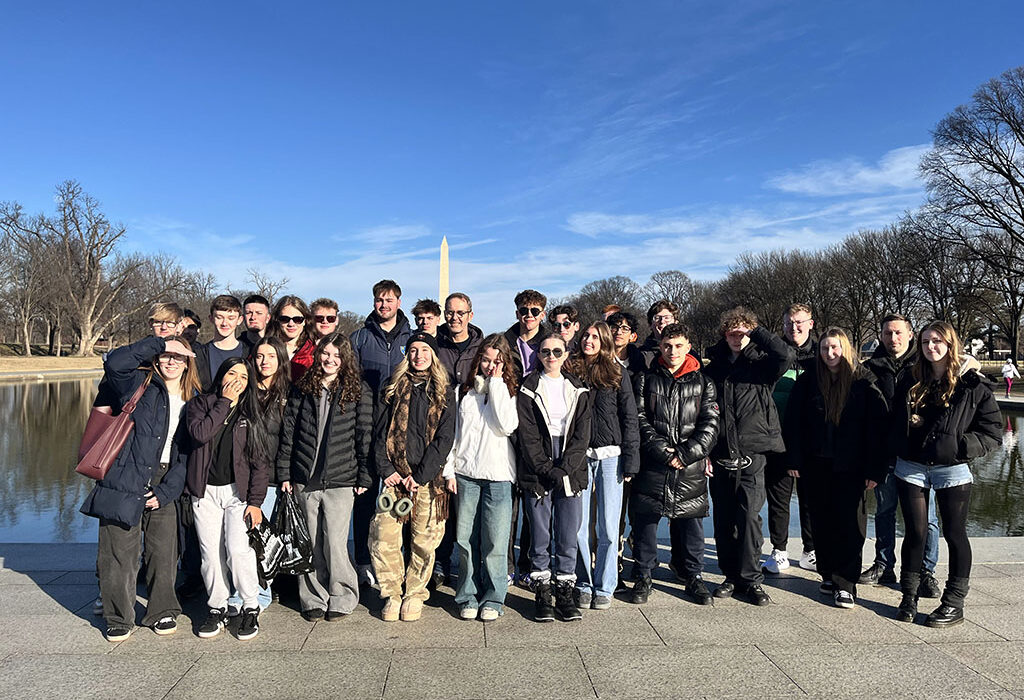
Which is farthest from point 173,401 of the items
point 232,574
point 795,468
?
point 795,468

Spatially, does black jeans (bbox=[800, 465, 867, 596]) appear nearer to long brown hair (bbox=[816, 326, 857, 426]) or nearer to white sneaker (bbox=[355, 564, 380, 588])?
long brown hair (bbox=[816, 326, 857, 426])

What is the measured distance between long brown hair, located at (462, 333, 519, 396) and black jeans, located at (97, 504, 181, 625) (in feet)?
7.07

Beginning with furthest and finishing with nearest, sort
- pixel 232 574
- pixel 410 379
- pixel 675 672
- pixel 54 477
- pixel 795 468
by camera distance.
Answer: pixel 54 477 < pixel 795 468 < pixel 410 379 < pixel 232 574 < pixel 675 672

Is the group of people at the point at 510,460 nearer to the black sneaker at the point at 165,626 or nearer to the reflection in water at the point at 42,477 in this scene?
the black sneaker at the point at 165,626

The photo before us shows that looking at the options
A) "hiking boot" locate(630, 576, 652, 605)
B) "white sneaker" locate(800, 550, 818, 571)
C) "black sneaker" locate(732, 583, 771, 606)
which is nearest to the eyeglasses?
"hiking boot" locate(630, 576, 652, 605)

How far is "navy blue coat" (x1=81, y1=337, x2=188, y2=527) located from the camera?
4.07 metres

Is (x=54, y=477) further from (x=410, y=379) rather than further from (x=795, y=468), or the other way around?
(x=795, y=468)

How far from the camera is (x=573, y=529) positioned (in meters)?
4.70

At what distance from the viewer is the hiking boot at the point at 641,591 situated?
4784 millimetres

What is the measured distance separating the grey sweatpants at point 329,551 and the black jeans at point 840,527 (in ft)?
11.4

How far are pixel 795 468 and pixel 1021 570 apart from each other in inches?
86.0

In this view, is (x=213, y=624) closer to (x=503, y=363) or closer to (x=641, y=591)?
(x=503, y=363)

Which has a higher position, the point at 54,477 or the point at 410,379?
the point at 410,379

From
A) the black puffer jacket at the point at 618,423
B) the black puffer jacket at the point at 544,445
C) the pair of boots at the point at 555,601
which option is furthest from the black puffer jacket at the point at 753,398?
the pair of boots at the point at 555,601
